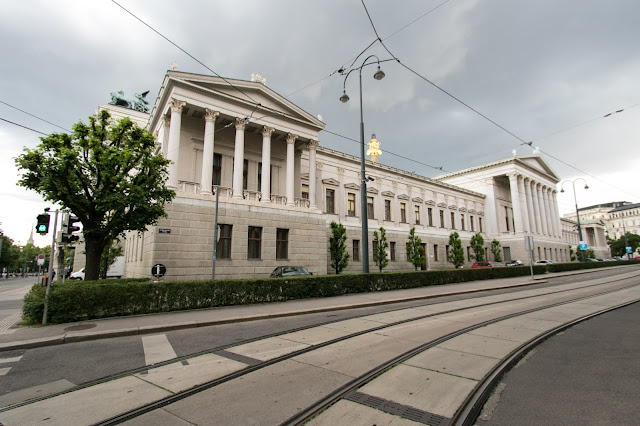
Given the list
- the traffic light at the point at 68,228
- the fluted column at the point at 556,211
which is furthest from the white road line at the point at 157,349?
the fluted column at the point at 556,211

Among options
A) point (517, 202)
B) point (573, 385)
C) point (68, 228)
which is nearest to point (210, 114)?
point (68, 228)

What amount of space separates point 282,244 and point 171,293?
503 inches

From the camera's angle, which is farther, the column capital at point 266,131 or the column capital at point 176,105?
the column capital at point 266,131

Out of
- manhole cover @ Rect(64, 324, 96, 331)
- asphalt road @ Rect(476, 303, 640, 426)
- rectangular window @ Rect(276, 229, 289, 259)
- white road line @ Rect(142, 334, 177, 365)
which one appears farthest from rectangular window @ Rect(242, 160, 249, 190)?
asphalt road @ Rect(476, 303, 640, 426)

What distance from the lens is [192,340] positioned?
7719 millimetres

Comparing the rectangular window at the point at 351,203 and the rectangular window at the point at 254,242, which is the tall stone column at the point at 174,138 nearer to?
the rectangular window at the point at 254,242

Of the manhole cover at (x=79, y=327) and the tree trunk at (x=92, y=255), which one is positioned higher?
the tree trunk at (x=92, y=255)

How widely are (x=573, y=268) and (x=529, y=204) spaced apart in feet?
74.1

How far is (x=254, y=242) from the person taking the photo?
901 inches

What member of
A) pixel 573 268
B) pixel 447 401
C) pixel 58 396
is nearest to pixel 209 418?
pixel 58 396

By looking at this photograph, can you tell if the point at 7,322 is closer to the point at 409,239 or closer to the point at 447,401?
the point at 447,401

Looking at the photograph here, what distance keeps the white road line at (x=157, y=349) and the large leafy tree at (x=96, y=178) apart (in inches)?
308

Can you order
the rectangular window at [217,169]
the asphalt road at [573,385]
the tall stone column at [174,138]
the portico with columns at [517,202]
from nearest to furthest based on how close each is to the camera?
the asphalt road at [573,385] < the tall stone column at [174,138] < the rectangular window at [217,169] < the portico with columns at [517,202]

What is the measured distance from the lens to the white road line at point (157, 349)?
6161mm
